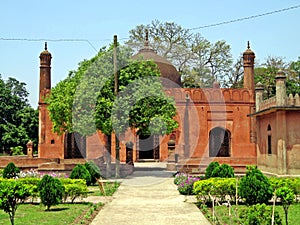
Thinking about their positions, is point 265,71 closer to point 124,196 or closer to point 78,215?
point 124,196

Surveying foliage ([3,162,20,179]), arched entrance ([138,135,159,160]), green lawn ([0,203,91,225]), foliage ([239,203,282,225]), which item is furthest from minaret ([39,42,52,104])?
foliage ([239,203,282,225])

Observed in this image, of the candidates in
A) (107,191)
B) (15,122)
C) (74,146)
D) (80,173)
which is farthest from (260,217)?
(15,122)

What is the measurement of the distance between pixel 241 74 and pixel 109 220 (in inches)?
1193

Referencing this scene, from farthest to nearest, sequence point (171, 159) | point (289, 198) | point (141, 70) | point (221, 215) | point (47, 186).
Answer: point (171, 159) → point (141, 70) → point (47, 186) → point (221, 215) → point (289, 198)

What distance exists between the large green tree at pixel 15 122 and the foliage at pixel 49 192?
25.1 metres

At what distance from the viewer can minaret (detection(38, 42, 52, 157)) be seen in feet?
83.9

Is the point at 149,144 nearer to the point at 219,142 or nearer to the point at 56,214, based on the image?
the point at 219,142

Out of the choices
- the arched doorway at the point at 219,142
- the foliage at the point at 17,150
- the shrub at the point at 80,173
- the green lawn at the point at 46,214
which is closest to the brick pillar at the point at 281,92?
the shrub at the point at 80,173

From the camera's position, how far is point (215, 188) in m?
10.3

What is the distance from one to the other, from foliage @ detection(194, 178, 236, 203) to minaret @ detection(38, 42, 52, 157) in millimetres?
16837

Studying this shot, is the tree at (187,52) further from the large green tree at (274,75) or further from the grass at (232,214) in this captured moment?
the grass at (232,214)

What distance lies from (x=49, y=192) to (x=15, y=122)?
28.2 metres

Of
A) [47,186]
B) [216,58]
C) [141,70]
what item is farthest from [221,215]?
[216,58]

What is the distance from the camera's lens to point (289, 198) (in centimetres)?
798
